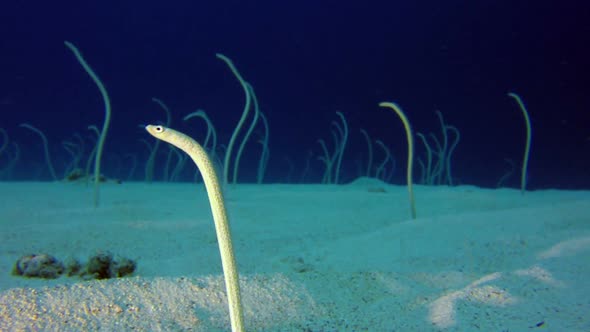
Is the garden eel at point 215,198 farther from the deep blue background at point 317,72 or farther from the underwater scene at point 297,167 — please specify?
the deep blue background at point 317,72

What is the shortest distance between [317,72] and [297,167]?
642 cm

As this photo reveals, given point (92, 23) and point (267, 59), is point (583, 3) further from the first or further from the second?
point (92, 23)

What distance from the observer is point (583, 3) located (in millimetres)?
15734

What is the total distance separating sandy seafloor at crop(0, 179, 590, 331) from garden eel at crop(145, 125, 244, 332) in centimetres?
54

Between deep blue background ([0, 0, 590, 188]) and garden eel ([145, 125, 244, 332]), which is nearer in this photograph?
garden eel ([145, 125, 244, 332])

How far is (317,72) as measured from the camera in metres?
25.8

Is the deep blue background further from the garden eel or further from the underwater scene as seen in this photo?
the garden eel

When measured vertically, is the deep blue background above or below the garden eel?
above

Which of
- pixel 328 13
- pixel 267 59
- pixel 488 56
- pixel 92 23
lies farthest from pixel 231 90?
pixel 488 56

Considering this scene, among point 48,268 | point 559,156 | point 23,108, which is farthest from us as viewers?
point 23,108

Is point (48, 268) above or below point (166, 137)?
below

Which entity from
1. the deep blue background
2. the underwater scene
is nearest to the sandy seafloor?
the underwater scene

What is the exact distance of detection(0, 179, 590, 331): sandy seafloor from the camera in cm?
163

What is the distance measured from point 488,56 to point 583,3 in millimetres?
4206
